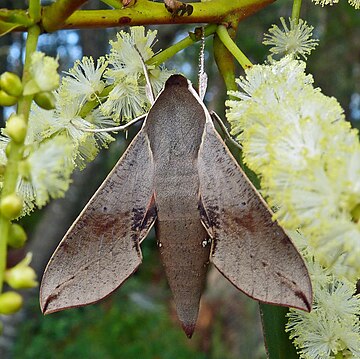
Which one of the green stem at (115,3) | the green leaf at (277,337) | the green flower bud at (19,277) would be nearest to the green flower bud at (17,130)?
the green flower bud at (19,277)

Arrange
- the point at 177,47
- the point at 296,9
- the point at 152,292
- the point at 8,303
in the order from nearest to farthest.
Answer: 1. the point at 8,303
2. the point at 177,47
3. the point at 296,9
4. the point at 152,292

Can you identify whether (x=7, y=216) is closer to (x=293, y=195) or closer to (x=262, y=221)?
(x=293, y=195)

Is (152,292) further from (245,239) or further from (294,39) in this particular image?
(245,239)

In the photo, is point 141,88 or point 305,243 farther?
point 141,88

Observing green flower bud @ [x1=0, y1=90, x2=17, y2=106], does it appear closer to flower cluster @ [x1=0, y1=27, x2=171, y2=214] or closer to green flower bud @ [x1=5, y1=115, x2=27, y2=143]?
green flower bud @ [x1=5, y1=115, x2=27, y2=143]

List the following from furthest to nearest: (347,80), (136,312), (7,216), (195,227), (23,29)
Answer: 1. (136,312)
2. (347,80)
3. (195,227)
4. (23,29)
5. (7,216)

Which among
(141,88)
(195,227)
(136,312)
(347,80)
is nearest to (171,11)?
(141,88)

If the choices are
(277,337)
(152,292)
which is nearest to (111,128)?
(277,337)

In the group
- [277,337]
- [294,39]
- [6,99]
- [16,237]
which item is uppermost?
[294,39]

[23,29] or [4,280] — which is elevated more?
[23,29]
